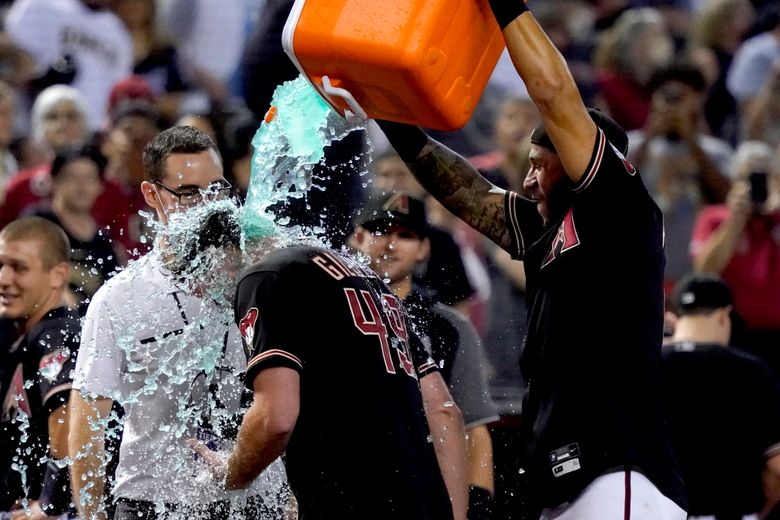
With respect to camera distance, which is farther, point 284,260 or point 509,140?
point 509,140

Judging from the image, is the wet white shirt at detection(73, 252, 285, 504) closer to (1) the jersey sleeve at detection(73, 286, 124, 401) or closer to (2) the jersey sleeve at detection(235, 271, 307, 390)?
(1) the jersey sleeve at detection(73, 286, 124, 401)

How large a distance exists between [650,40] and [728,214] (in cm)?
254

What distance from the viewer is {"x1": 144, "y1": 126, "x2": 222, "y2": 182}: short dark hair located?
16.2 feet

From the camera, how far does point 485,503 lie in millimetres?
5848

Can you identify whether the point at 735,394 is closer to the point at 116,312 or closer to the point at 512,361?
the point at 512,361

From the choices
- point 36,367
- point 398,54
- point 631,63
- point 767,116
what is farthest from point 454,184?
point 631,63

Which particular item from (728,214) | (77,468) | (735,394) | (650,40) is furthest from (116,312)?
(650,40)

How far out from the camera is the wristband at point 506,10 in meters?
4.32

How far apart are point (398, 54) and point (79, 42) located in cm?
620

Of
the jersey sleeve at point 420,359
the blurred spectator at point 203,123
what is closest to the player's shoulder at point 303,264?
the jersey sleeve at point 420,359

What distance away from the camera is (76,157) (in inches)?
320

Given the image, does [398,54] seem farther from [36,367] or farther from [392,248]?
[36,367]

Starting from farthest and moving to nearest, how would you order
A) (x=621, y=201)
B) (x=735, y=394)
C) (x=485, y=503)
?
(x=735, y=394) → (x=485, y=503) → (x=621, y=201)

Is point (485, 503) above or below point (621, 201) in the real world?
below
